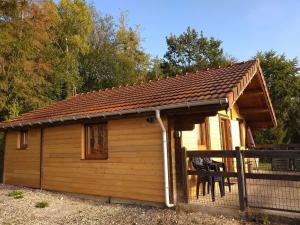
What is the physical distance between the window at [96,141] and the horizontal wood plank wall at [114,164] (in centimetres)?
19

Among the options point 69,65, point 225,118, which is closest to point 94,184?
point 225,118

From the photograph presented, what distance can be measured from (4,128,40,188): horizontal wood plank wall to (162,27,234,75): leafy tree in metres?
23.7

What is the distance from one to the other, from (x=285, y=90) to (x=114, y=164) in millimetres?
24476

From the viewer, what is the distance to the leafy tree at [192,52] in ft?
116

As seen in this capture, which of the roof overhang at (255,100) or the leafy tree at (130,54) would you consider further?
the leafy tree at (130,54)

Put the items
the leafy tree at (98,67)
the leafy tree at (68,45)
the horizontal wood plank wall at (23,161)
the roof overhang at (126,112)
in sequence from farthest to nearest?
the leafy tree at (98,67)
the leafy tree at (68,45)
the horizontal wood plank wall at (23,161)
the roof overhang at (126,112)

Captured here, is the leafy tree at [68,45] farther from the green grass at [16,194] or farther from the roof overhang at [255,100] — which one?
the roof overhang at [255,100]

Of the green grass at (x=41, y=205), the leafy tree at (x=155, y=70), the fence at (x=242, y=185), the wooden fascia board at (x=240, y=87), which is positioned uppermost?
the leafy tree at (x=155, y=70)

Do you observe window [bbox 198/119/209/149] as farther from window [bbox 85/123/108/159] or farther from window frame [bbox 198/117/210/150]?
window [bbox 85/123/108/159]

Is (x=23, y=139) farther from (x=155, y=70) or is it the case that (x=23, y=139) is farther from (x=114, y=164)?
(x=155, y=70)

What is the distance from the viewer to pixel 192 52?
36.8 metres

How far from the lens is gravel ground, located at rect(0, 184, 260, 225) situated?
6.55 meters

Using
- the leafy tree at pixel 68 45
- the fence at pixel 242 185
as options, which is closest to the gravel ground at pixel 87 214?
the fence at pixel 242 185

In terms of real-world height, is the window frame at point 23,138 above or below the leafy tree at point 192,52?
below
